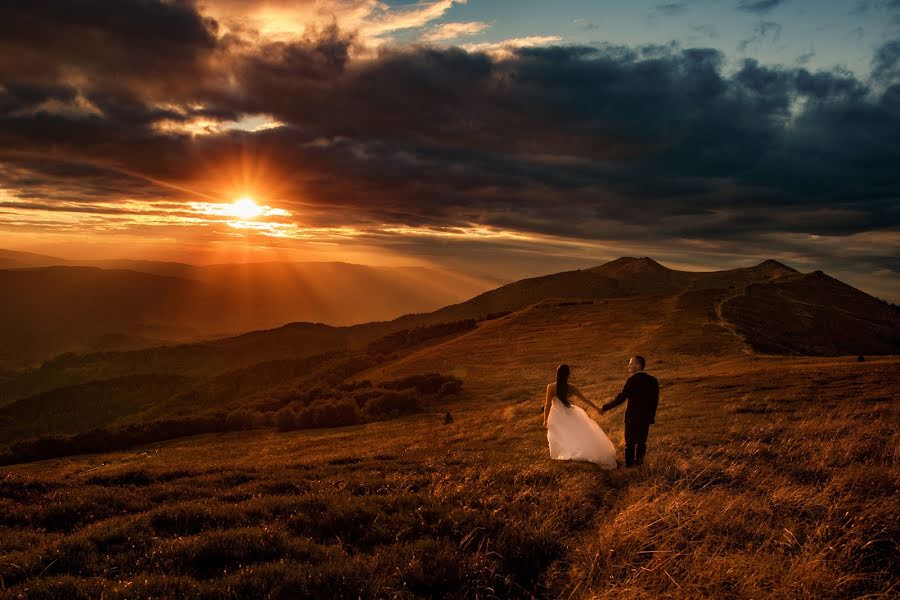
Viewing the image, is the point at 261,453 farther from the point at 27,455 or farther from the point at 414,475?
the point at 27,455

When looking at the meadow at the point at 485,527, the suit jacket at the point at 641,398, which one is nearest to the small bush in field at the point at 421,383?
the meadow at the point at 485,527

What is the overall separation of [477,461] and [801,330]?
66.9 meters

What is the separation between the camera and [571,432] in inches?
563

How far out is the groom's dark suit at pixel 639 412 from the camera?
1330 centimetres

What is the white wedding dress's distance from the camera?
13.8 metres

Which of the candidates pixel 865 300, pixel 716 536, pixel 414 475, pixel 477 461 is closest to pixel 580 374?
pixel 477 461

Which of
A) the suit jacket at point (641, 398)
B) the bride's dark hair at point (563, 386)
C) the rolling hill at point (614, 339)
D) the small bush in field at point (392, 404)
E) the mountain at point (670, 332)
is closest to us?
the suit jacket at point (641, 398)

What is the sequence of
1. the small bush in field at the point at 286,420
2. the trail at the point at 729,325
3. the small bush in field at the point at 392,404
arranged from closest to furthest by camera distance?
1. the small bush in field at the point at 392,404
2. the small bush in field at the point at 286,420
3. the trail at the point at 729,325

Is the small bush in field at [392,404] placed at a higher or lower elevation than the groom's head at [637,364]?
lower

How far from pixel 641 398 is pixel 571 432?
84.5 inches

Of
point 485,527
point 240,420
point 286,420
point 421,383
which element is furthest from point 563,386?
point 240,420

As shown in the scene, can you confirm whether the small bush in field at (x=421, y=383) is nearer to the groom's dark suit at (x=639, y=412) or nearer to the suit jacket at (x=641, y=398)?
the groom's dark suit at (x=639, y=412)

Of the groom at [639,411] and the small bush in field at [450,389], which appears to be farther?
the small bush in field at [450,389]

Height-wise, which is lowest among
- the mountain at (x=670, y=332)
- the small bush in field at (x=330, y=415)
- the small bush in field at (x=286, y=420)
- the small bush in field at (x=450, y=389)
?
the small bush in field at (x=286, y=420)
